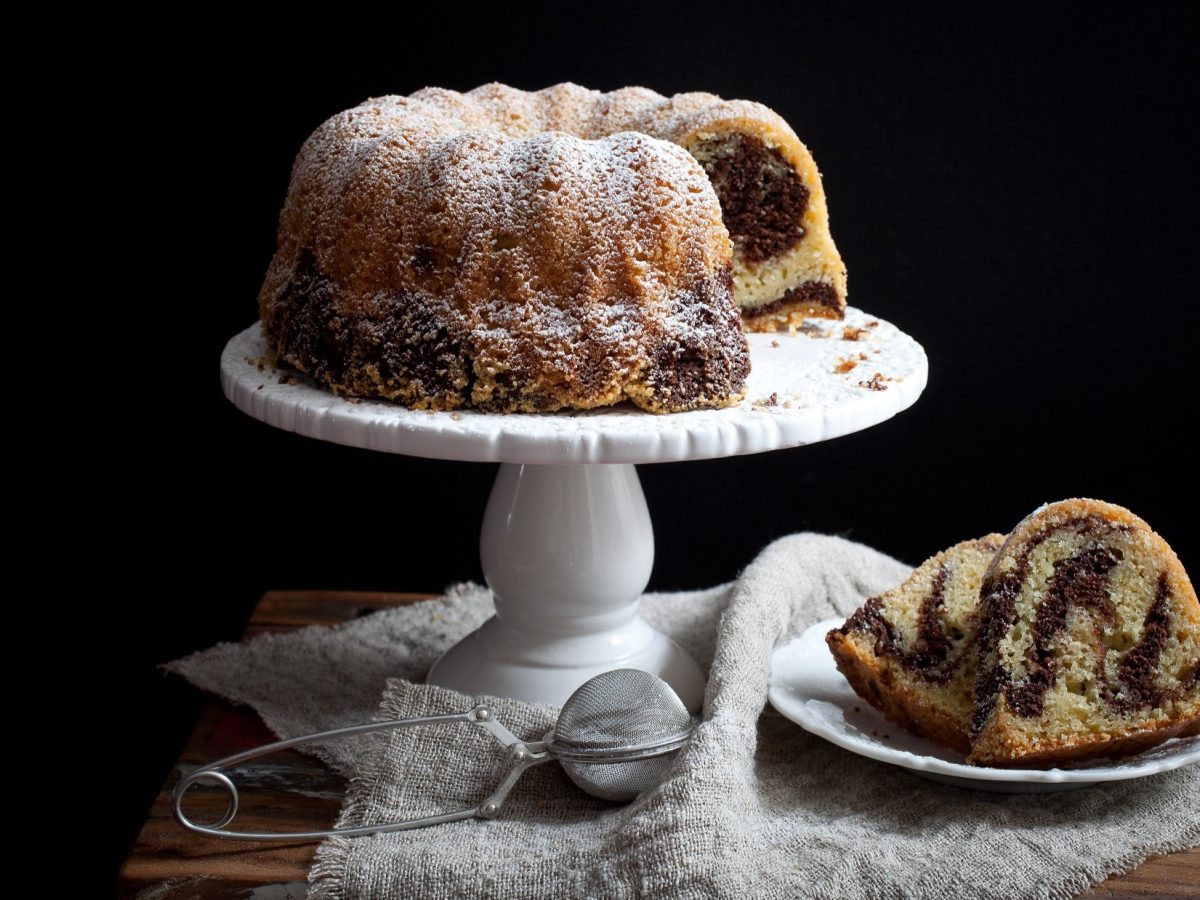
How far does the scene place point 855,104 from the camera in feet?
8.09

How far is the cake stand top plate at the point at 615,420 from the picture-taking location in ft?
4.87

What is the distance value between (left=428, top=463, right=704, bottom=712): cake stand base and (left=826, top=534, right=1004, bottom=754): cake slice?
31 cm

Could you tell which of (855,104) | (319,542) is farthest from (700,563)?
(855,104)

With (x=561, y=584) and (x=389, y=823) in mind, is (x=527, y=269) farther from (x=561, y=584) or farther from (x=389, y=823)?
(x=389, y=823)

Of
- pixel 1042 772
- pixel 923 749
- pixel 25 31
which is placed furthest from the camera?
pixel 25 31

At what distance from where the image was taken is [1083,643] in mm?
1553

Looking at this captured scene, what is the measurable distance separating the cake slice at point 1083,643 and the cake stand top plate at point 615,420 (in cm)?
24

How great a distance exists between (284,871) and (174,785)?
23cm

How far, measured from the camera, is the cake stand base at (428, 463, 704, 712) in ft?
6.01

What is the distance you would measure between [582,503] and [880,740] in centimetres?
47

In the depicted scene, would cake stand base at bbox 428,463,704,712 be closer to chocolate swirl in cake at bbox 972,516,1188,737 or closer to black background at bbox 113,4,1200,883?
chocolate swirl in cake at bbox 972,516,1188,737

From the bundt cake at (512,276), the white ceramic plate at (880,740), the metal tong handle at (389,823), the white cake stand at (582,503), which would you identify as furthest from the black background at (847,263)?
the metal tong handle at (389,823)

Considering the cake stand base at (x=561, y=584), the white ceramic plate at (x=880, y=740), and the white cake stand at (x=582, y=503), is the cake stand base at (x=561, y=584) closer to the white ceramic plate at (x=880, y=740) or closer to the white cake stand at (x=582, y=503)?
the white cake stand at (x=582, y=503)

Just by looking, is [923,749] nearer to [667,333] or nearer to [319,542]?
[667,333]
